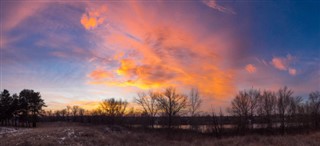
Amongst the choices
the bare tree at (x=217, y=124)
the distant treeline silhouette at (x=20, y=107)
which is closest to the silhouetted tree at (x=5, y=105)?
the distant treeline silhouette at (x=20, y=107)

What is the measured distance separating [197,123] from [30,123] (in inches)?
2172

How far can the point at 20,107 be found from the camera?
8356 cm

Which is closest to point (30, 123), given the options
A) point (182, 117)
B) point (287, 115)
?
point (182, 117)

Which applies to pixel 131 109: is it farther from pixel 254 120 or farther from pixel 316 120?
pixel 316 120

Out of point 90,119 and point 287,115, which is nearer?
point 287,115

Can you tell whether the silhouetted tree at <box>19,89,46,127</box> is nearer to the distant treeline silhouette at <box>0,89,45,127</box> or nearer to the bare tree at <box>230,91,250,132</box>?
the distant treeline silhouette at <box>0,89,45,127</box>

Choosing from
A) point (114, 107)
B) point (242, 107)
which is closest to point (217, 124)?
point (242, 107)

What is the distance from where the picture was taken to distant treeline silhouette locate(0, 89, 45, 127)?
Answer: 7838 centimetres

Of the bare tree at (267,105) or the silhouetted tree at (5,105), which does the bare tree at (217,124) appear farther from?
the silhouetted tree at (5,105)

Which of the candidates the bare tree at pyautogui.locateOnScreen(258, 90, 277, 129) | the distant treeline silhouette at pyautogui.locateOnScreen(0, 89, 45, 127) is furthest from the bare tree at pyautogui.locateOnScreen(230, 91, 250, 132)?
the distant treeline silhouette at pyautogui.locateOnScreen(0, 89, 45, 127)

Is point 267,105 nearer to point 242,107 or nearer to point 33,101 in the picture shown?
point 242,107

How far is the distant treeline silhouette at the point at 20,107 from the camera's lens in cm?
7838

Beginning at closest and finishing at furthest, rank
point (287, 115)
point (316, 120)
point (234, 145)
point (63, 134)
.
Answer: point (234, 145) → point (63, 134) → point (316, 120) → point (287, 115)

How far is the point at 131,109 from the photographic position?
12250 centimetres
